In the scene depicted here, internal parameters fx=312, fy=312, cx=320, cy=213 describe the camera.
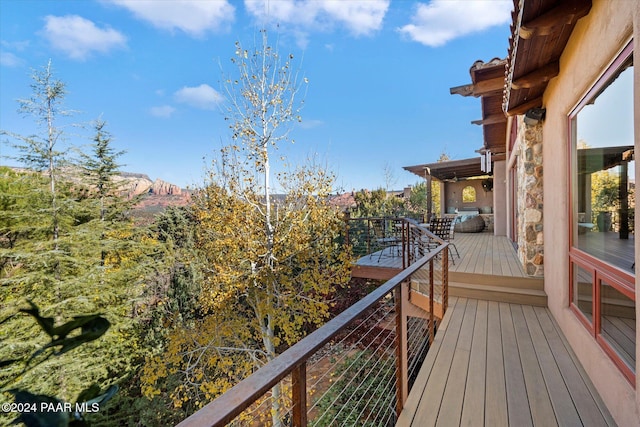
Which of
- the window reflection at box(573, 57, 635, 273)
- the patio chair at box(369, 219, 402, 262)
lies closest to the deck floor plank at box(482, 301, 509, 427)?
the window reflection at box(573, 57, 635, 273)

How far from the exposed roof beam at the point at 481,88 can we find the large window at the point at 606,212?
6.34 ft

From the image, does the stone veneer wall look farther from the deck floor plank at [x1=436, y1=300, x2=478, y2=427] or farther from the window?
the window

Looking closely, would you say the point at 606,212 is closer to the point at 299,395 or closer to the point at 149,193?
the point at 299,395

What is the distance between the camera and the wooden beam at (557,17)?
2203 mm

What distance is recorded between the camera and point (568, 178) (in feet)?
9.70

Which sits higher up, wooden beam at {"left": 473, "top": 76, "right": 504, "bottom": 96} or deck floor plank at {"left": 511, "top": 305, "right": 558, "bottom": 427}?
wooden beam at {"left": 473, "top": 76, "right": 504, "bottom": 96}

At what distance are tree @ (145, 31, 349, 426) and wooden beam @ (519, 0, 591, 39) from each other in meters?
5.93

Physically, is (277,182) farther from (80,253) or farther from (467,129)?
(467,129)

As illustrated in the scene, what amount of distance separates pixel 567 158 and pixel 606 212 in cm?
73

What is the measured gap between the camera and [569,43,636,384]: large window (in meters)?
1.93

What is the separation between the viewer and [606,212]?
8.13 feet

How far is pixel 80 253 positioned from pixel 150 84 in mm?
10672

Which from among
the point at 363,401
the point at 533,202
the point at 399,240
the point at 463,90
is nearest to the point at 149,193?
the point at 399,240

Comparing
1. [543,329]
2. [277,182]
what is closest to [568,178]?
[543,329]
